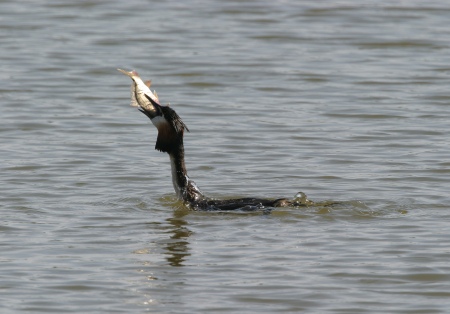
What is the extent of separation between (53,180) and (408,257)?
3993 mm

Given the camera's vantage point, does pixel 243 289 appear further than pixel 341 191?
No

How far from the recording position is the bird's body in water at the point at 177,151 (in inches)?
382

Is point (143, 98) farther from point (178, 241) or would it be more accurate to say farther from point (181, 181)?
point (178, 241)

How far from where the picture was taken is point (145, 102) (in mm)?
9742

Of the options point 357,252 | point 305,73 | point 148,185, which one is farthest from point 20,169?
point 305,73

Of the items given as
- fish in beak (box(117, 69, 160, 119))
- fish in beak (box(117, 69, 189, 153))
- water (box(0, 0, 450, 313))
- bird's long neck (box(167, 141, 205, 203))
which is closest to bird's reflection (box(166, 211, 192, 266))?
water (box(0, 0, 450, 313))

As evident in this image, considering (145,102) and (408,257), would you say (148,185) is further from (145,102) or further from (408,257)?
(408,257)

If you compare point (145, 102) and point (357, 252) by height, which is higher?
point (145, 102)

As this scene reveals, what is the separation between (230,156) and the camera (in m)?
12.3

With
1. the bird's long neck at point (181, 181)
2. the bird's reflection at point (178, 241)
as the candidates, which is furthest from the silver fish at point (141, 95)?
the bird's reflection at point (178, 241)

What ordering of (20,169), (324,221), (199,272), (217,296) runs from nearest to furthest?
(217,296)
(199,272)
(324,221)
(20,169)

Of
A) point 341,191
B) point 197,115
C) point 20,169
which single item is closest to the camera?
point 341,191

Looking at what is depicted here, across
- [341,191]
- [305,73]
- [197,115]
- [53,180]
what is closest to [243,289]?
[341,191]

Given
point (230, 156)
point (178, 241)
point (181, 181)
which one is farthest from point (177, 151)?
point (230, 156)
